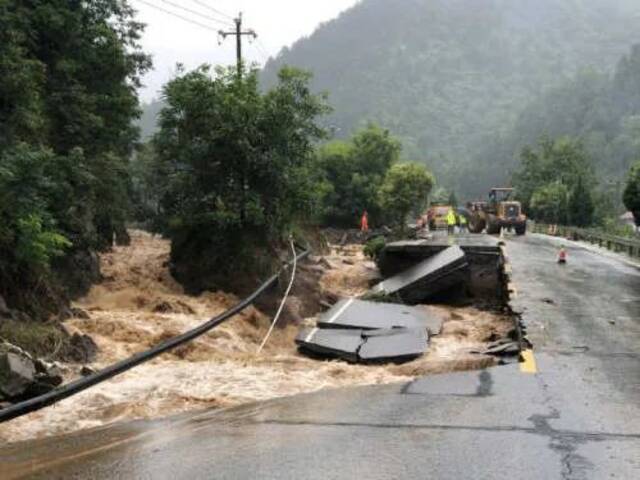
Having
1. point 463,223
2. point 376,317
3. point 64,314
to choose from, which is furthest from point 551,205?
point 64,314

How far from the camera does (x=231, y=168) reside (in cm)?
2028

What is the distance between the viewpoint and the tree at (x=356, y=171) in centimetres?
6291

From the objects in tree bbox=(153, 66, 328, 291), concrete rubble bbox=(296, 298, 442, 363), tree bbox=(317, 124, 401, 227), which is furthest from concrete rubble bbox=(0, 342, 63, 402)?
tree bbox=(317, 124, 401, 227)

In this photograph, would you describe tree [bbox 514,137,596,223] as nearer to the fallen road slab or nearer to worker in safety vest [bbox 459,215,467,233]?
worker in safety vest [bbox 459,215,467,233]

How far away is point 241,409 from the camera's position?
9.01 meters

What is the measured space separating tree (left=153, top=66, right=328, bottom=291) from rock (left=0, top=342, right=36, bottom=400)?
10453mm

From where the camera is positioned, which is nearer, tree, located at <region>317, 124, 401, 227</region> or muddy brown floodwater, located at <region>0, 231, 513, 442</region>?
muddy brown floodwater, located at <region>0, 231, 513, 442</region>

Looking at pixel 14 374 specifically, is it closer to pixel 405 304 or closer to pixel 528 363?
pixel 528 363

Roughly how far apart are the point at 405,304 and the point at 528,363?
29.3 feet

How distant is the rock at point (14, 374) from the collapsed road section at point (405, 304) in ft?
17.1

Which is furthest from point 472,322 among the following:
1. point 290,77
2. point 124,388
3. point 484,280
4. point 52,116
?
point 52,116

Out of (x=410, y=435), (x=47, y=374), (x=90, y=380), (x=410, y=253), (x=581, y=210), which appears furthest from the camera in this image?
(x=581, y=210)

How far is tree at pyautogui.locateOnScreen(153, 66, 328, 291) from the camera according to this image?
781 inches

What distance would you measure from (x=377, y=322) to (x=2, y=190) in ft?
25.0
